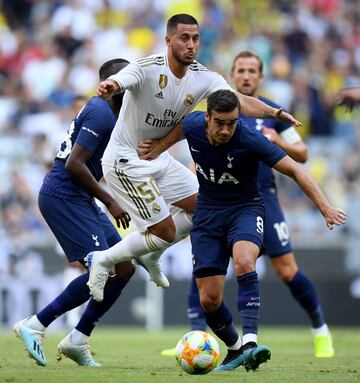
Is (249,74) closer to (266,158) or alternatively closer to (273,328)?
(266,158)

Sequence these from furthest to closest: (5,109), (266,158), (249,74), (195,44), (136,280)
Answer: (5,109), (136,280), (249,74), (195,44), (266,158)

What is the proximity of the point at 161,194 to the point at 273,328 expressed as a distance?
813 centimetres

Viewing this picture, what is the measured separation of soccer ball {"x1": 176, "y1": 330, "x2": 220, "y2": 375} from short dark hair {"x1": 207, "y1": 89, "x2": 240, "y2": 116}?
171 cm

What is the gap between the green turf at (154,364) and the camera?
7.21 meters

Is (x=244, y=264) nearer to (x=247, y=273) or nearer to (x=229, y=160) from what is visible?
(x=247, y=273)

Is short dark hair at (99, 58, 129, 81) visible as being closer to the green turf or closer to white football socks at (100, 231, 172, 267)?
white football socks at (100, 231, 172, 267)

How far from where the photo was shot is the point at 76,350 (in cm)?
852

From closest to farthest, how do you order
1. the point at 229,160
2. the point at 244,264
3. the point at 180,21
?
1. the point at 244,264
2. the point at 229,160
3. the point at 180,21

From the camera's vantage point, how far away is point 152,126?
27.9ft

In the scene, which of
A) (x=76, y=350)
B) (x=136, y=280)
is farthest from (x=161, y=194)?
(x=136, y=280)

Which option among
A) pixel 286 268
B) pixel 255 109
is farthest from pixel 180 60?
pixel 286 268

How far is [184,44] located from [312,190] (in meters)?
1.65

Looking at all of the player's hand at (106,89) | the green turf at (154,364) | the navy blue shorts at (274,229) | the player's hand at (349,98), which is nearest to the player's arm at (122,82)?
the player's hand at (106,89)

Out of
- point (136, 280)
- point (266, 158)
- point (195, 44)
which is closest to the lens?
point (266, 158)
